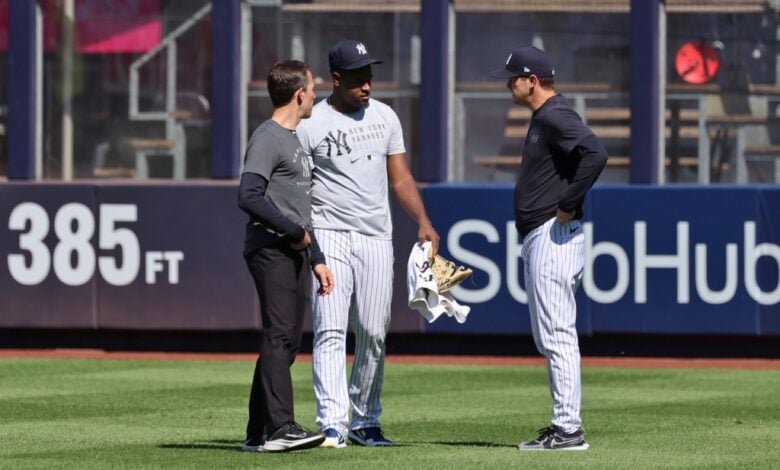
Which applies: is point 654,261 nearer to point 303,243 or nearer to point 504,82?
point 504,82

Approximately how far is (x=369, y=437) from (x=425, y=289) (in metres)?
0.83

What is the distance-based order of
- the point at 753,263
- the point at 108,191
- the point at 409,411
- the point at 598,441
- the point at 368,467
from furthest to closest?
1. the point at 108,191
2. the point at 753,263
3. the point at 409,411
4. the point at 598,441
5. the point at 368,467

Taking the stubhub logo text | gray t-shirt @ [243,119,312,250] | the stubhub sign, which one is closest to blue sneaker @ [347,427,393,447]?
gray t-shirt @ [243,119,312,250]

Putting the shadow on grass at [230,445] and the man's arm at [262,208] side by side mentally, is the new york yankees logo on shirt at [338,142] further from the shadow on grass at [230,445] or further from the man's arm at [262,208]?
the shadow on grass at [230,445]

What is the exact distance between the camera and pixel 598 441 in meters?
9.53

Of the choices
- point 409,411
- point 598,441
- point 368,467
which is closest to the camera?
point 368,467

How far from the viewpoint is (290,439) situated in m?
8.76

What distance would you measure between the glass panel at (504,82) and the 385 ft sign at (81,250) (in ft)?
9.81

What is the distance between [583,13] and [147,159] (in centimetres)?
435

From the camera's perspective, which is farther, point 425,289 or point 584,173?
point 425,289

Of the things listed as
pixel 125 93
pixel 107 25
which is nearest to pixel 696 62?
pixel 125 93

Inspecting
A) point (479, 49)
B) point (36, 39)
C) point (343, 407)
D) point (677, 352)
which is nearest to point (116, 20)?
point (36, 39)

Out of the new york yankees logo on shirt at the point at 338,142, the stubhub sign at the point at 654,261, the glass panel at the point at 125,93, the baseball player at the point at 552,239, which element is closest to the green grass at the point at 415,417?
the baseball player at the point at 552,239

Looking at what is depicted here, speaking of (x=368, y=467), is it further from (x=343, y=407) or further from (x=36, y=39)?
(x=36, y=39)
